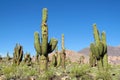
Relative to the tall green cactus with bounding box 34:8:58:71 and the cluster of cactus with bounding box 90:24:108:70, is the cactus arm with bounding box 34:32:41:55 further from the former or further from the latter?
the cluster of cactus with bounding box 90:24:108:70

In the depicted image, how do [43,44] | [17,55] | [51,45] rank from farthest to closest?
[17,55] → [51,45] → [43,44]

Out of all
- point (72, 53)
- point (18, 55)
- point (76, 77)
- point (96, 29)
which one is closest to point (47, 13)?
point (96, 29)

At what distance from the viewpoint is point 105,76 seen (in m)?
16.5

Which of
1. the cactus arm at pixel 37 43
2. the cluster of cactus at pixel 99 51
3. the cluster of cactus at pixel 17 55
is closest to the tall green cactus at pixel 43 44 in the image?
the cactus arm at pixel 37 43

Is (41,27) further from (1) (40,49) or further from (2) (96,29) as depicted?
(2) (96,29)

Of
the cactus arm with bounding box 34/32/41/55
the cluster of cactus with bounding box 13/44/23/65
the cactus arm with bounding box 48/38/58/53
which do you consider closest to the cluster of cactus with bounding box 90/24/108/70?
the cactus arm with bounding box 48/38/58/53

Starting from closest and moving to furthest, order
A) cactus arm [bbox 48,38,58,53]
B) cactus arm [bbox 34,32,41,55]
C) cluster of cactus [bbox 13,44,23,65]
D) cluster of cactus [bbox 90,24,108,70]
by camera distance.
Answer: cactus arm [bbox 34,32,41,55] < cactus arm [bbox 48,38,58,53] < cluster of cactus [bbox 90,24,108,70] < cluster of cactus [bbox 13,44,23,65]

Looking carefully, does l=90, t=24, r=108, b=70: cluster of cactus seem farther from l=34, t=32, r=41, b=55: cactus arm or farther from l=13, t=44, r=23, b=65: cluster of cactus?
l=13, t=44, r=23, b=65: cluster of cactus

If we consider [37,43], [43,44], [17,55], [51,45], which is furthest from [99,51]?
[17,55]

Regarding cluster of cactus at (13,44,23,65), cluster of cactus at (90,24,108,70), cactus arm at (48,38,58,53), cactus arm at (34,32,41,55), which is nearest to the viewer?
cactus arm at (34,32,41,55)

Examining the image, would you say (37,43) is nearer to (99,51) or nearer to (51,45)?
(51,45)

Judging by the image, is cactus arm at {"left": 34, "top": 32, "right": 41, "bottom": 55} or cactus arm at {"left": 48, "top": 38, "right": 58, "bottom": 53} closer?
cactus arm at {"left": 34, "top": 32, "right": 41, "bottom": 55}

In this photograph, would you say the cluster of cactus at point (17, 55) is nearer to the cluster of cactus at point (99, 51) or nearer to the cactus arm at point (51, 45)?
the cactus arm at point (51, 45)

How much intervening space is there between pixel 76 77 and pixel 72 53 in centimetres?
9491
